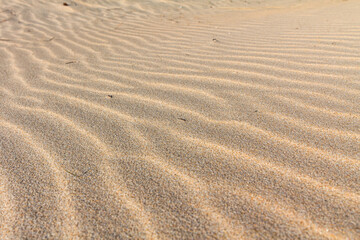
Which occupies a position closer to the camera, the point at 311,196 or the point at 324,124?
the point at 311,196

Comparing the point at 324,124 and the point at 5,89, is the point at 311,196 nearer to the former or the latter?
the point at 324,124

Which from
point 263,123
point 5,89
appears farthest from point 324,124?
point 5,89

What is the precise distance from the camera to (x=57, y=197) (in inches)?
46.3

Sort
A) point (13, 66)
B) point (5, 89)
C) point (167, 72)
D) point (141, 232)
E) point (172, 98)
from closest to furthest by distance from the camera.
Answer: point (141, 232)
point (172, 98)
point (5, 89)
point (167, 72)
point (13, 66)

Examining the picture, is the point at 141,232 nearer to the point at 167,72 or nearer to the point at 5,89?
the point at 167,72

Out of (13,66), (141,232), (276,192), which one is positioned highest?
(276,192)

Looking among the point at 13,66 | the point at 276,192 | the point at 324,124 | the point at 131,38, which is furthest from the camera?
the point at 131,38

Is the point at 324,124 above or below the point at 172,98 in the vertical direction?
above

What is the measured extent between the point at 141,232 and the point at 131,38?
10.5 ft

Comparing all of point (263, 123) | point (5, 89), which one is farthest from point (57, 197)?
point (5, 89)

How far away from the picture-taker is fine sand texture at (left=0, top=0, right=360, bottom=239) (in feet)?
3.43

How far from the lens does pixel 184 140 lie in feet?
4.99

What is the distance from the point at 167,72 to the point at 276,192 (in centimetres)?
159

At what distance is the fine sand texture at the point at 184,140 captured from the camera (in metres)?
1.05
